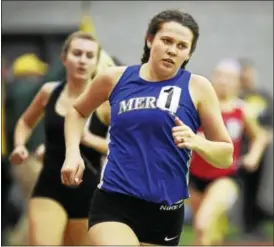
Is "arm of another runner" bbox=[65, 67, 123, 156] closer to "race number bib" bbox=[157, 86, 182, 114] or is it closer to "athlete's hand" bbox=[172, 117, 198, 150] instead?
"race number bib" bbox=[157, 86, 182, 114]

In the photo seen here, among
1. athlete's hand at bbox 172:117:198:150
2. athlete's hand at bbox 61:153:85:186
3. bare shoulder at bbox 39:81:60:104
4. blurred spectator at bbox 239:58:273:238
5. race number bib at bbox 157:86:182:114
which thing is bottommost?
blurred spectator at bbox 239:58:273:238

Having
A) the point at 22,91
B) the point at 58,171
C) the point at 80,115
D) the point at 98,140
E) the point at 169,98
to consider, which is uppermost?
the point at 169,98

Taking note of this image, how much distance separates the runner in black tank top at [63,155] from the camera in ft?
17.5

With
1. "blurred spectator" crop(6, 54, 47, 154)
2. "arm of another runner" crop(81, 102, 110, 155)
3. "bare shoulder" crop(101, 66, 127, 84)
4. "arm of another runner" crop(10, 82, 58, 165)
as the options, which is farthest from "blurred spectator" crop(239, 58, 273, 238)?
"bare shoulder" crop(101, 66, 127, 84)

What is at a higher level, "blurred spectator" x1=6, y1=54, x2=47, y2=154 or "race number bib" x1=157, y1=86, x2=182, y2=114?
"race number bib" x1=157, y1=86, x2=182, y2=114

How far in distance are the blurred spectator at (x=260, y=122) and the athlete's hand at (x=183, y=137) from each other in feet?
17.5

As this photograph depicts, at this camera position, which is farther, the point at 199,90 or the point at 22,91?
the point at 22,91

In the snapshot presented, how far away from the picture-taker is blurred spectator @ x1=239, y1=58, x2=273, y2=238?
9.80 m

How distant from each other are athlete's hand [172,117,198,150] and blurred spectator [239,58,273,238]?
5326 mm

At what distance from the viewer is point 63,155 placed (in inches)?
211

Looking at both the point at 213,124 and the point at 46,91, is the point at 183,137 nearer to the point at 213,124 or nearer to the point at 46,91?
the point at 213,124

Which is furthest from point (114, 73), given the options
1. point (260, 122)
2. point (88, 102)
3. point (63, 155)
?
point (260, 122)

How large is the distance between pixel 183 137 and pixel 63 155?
5.38 feet

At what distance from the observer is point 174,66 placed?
13.4ft
